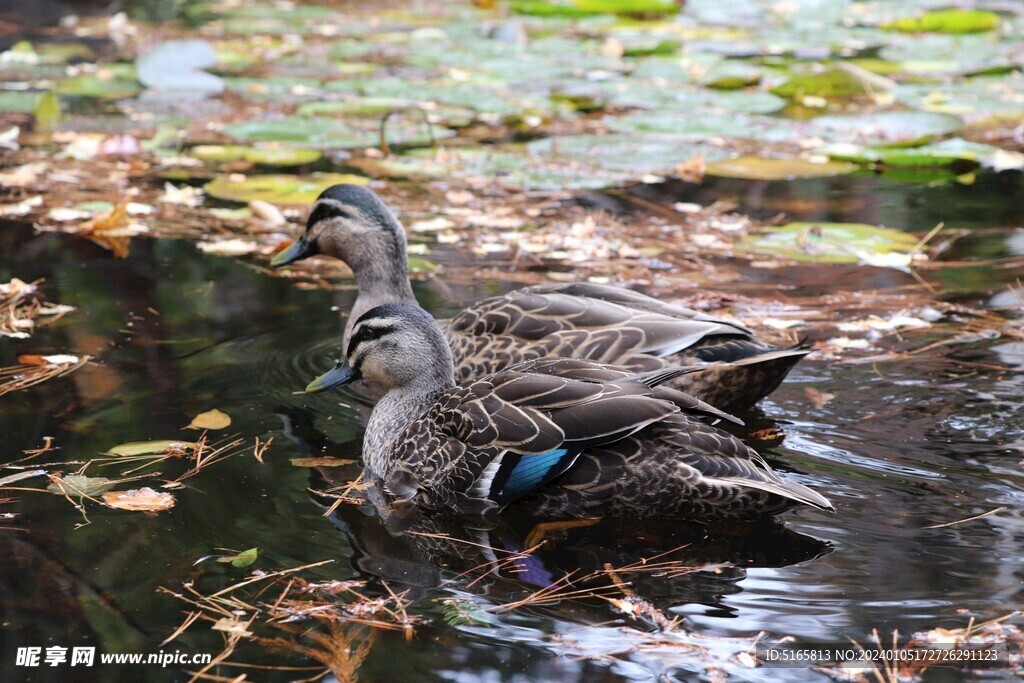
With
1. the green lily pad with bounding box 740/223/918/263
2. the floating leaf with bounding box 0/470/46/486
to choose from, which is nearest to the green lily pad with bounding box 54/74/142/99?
the green lily pad with bounding box 740/223/918/263

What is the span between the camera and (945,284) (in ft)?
20.3

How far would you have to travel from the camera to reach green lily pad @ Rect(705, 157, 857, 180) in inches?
325

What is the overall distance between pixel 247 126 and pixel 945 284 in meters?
5.41

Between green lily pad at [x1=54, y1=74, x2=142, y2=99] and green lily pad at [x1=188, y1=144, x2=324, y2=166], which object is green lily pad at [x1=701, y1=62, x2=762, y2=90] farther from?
green lily pad at [x1=54, y1=74, x2=142, y2=99]

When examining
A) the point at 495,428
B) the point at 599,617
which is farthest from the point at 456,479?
the point at 599,617

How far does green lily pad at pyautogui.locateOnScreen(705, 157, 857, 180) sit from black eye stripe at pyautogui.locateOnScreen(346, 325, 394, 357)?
436 cm

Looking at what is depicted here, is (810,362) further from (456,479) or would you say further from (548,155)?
(548,155)

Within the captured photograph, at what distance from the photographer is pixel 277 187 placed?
7.75 metres

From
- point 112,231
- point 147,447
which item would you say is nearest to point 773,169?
point 112,231

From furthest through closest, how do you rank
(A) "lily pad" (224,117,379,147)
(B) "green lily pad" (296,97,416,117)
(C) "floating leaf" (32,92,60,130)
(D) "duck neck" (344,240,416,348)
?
(B) "green lily pad" (296,97,416,117) < (C) "floating leaf" (32,92,60,130) < (A) "lily pad" (224,117,379,147) < (D) "duck neck" (344,240,416,348)

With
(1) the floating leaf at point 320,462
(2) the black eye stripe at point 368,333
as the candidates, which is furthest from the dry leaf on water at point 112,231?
(1) the floating leaf at point 320,462

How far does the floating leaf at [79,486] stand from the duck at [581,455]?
0.92 m

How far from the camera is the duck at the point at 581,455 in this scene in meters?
3.89

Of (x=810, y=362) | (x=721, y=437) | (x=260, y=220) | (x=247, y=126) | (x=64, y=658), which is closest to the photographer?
(x=64, y=658)
